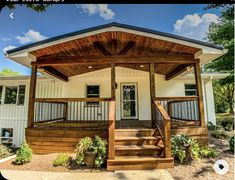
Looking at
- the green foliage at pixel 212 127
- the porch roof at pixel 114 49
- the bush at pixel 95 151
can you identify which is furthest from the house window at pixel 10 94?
the green foliage at pixel 212 127

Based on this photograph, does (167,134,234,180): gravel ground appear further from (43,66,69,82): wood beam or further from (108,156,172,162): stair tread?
A: (43,66,69,82): wood beam

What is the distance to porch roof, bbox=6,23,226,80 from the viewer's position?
5.79 meters

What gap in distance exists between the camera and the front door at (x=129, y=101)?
9586 millimetres

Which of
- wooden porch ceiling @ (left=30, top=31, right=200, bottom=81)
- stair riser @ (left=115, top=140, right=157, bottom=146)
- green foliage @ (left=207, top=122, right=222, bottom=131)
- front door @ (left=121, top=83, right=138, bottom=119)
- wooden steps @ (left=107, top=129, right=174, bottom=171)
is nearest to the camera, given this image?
wooden steps @ (left=107, top=129, right=174, bottom=171)

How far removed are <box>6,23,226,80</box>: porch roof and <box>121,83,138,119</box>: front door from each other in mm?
2791

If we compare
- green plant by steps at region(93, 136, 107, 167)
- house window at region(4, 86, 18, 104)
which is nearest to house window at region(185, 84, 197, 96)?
green plant by steps at region(93, 136, 107, 167)

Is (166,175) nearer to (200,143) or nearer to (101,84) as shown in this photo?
(200,143)

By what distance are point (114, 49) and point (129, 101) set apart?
347 cm

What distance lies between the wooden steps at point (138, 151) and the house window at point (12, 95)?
22.8ft

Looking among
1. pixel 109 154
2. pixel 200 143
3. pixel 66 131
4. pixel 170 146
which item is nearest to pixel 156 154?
pixel 170 146

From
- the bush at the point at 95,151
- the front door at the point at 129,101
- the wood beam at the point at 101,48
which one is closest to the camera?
the bush at the point at 95,151

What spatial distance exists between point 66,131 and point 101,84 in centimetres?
428

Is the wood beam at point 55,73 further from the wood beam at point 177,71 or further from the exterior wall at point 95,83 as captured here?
the wood beam at point 177,71

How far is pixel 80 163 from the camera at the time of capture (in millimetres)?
4777
